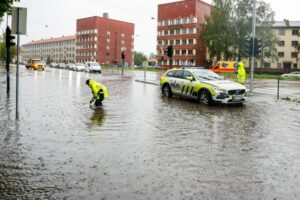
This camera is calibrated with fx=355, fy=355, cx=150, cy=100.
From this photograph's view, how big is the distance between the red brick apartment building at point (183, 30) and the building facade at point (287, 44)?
56.9ft

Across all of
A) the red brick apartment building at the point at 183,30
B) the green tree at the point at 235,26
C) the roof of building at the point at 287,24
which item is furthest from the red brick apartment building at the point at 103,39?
the green tree at the point at 235,26

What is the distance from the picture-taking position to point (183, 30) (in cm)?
9425

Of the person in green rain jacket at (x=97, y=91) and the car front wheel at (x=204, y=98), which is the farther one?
the car front wheel at (x=204, y=98)


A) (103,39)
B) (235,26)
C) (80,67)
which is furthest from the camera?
(103,39)

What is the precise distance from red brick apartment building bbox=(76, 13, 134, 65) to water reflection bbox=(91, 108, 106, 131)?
111 m

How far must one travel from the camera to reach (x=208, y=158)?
246 inches

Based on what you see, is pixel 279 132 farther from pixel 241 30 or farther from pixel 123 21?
pixel 123 21

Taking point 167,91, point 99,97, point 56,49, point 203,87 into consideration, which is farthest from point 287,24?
point 56,49

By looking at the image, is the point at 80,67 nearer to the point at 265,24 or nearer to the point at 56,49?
the point at 265,24

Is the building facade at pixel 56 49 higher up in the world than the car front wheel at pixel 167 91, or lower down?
higher up

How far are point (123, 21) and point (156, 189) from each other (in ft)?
442

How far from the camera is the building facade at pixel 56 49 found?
154500 mm

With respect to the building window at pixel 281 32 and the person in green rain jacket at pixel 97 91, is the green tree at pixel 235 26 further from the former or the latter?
the person in green rain jacket at pixel 97 91

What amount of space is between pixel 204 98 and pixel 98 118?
5.85 m
